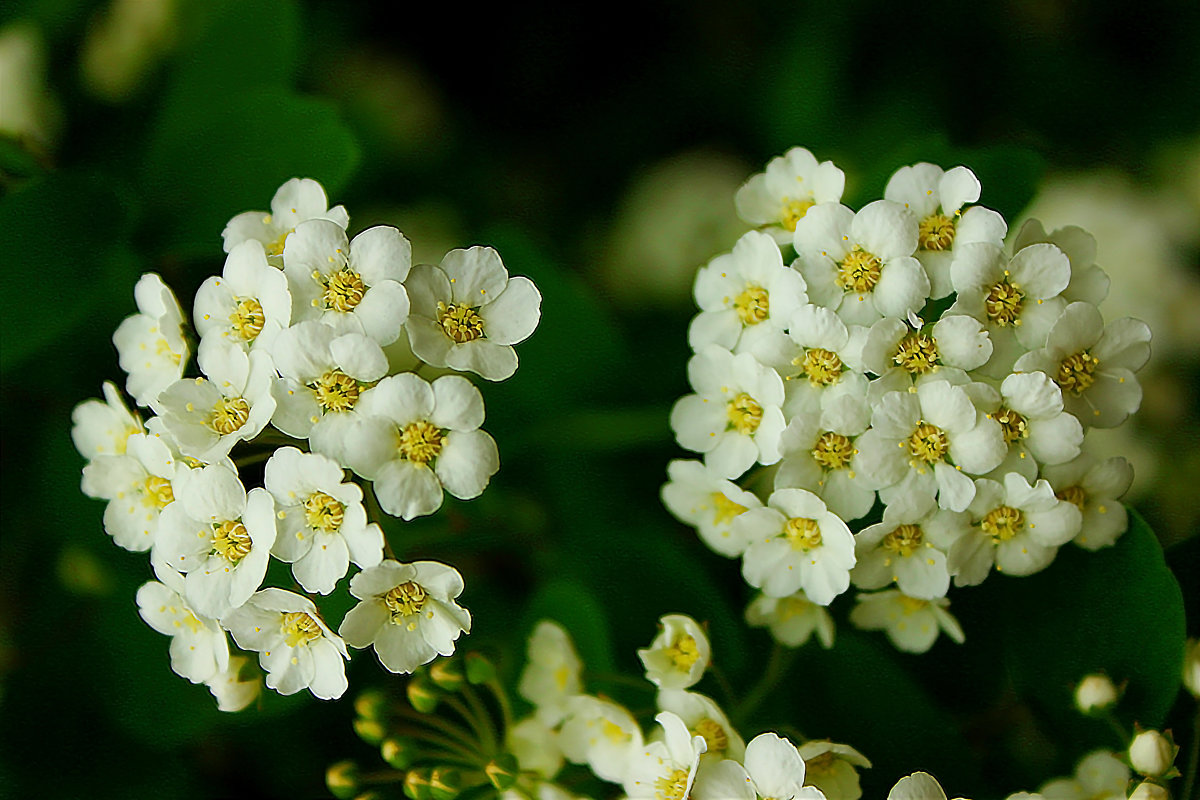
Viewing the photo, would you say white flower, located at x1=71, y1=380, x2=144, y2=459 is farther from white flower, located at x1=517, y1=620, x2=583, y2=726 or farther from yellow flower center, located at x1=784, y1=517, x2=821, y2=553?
yellow flower center, located at x1=784, y1=517, x2=821, y2=553

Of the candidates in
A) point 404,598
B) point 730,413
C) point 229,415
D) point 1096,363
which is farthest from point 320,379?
point 1096,363

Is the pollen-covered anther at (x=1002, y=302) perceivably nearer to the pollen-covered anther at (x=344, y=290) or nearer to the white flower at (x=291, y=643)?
the pollen-covered anther at (x=344, y=290)

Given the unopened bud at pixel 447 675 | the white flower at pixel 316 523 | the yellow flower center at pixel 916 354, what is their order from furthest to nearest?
the unopened bud at pixel 447 675 < the yellow flower center at pixel 916 354 < the white flower at pixel 316 523

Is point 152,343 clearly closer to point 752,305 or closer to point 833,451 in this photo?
point 752,305

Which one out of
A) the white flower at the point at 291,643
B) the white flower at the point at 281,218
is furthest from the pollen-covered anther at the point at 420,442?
the white flower at the point at 281,218

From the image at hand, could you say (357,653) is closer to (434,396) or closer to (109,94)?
(434,396)
